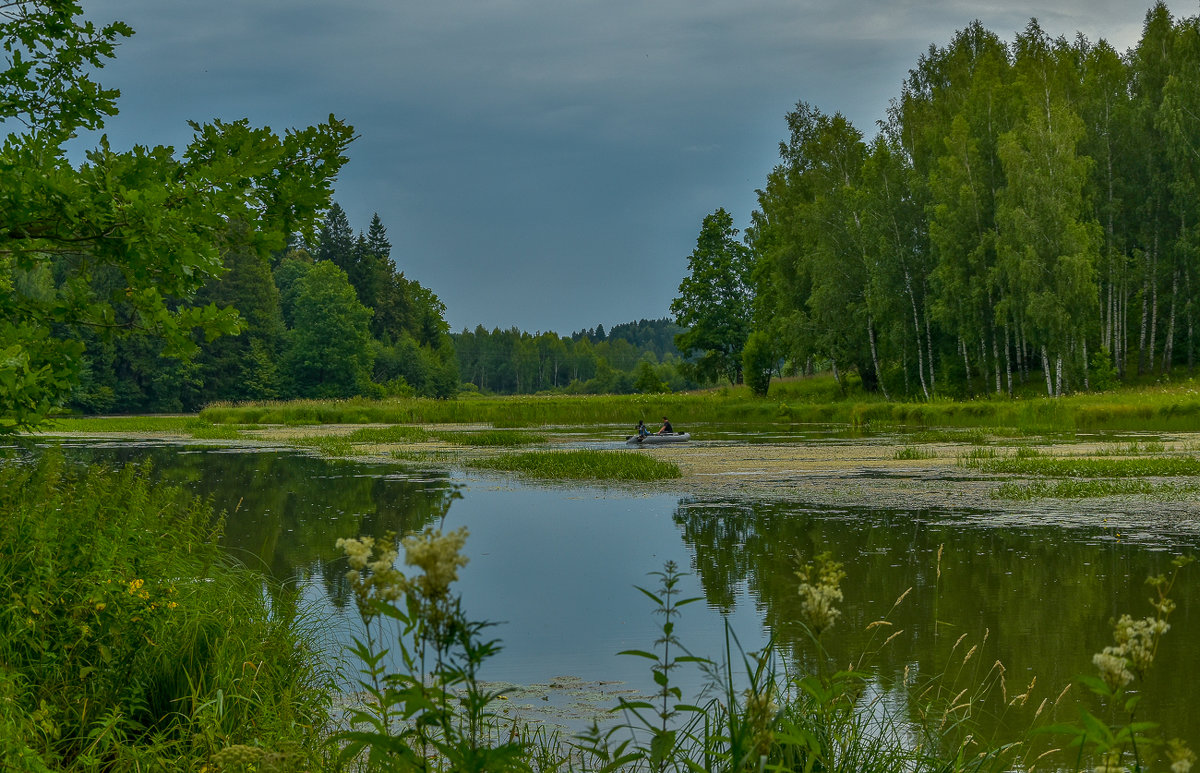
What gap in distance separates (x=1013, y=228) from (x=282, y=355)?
5673 cm

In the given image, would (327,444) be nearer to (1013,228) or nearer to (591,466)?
(591,466)

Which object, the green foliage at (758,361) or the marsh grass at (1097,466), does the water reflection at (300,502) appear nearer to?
the marsh grass at (1097,466)

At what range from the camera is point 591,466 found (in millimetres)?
20969

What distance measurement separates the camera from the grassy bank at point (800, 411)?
29234 mm

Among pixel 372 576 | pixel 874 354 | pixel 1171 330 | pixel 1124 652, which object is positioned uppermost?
pixel 1171 330

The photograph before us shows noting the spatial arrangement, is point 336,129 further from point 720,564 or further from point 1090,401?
point 1090,401

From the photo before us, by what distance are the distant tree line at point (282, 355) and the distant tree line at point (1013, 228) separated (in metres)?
32.3

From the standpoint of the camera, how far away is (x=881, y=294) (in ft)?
134

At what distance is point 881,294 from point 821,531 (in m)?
30.3

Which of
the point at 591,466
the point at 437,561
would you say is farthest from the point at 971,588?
the point at 591,466

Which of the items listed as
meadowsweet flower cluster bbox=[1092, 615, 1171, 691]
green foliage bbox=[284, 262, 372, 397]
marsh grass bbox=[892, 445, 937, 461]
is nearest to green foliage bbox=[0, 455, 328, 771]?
meadowsweet flower cluster bbox=[1092, 615, 1171, 691]

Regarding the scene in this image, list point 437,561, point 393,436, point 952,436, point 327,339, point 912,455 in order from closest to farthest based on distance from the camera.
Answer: point 437,561
point 912,455
point 952,436
point 393,436
point 327,339

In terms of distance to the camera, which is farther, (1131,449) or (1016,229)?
(1016,229)

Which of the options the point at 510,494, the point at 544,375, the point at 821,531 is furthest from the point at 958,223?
the point at 544,375
